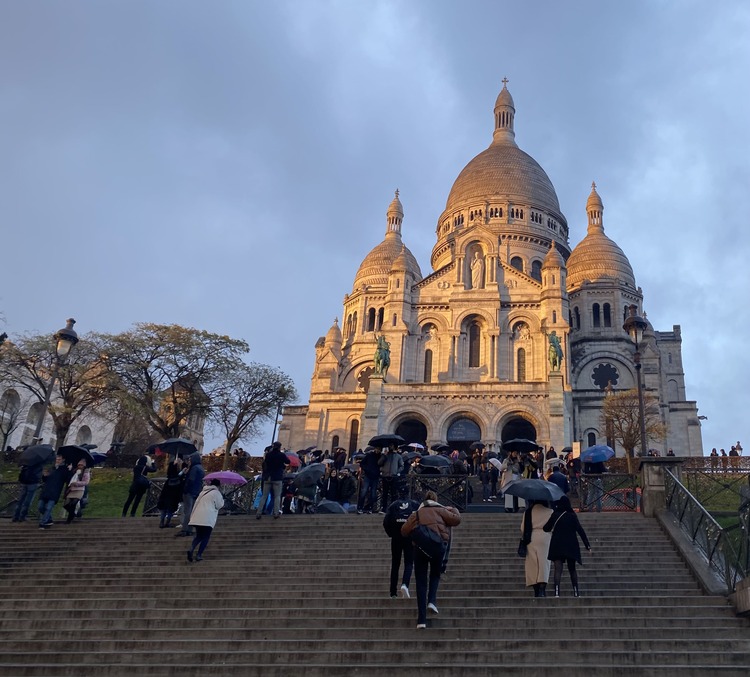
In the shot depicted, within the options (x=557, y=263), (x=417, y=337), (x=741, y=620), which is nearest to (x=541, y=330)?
(x=557, y=263)

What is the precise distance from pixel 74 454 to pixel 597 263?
48323 millimetres

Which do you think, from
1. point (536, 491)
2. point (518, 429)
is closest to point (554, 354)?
point (518, 429)

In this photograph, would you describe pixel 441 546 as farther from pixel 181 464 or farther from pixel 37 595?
pixel 181 464

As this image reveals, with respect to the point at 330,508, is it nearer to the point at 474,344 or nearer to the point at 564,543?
the point at 564,543

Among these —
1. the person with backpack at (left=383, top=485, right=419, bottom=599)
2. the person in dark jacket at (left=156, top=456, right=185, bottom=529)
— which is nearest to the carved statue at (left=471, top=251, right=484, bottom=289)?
the person in dark jacket at (left=156, top=456, right=185, bottom=529)

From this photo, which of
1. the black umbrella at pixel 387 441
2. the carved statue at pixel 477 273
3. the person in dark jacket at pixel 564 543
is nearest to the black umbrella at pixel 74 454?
the black umbrella at pixel 387 441

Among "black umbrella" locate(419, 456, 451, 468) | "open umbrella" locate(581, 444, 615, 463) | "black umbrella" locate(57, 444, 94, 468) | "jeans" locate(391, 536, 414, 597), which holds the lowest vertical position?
"jeans" locate(391, 536, 414, 597)

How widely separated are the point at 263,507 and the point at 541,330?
104ft

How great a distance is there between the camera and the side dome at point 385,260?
203ft

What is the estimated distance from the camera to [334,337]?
57.2 meters

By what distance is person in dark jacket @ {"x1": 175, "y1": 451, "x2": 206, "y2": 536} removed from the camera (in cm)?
1464

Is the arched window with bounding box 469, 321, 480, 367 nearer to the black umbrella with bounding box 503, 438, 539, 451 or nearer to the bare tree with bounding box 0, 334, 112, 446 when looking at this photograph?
the bare tree with bounding box 0, 334, 112, 446

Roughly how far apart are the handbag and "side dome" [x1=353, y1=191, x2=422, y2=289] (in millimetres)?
51284

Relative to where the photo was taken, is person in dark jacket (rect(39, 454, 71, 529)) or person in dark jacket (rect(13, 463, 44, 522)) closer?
person in dark jacket (rect(39, 454, 71, 529))
